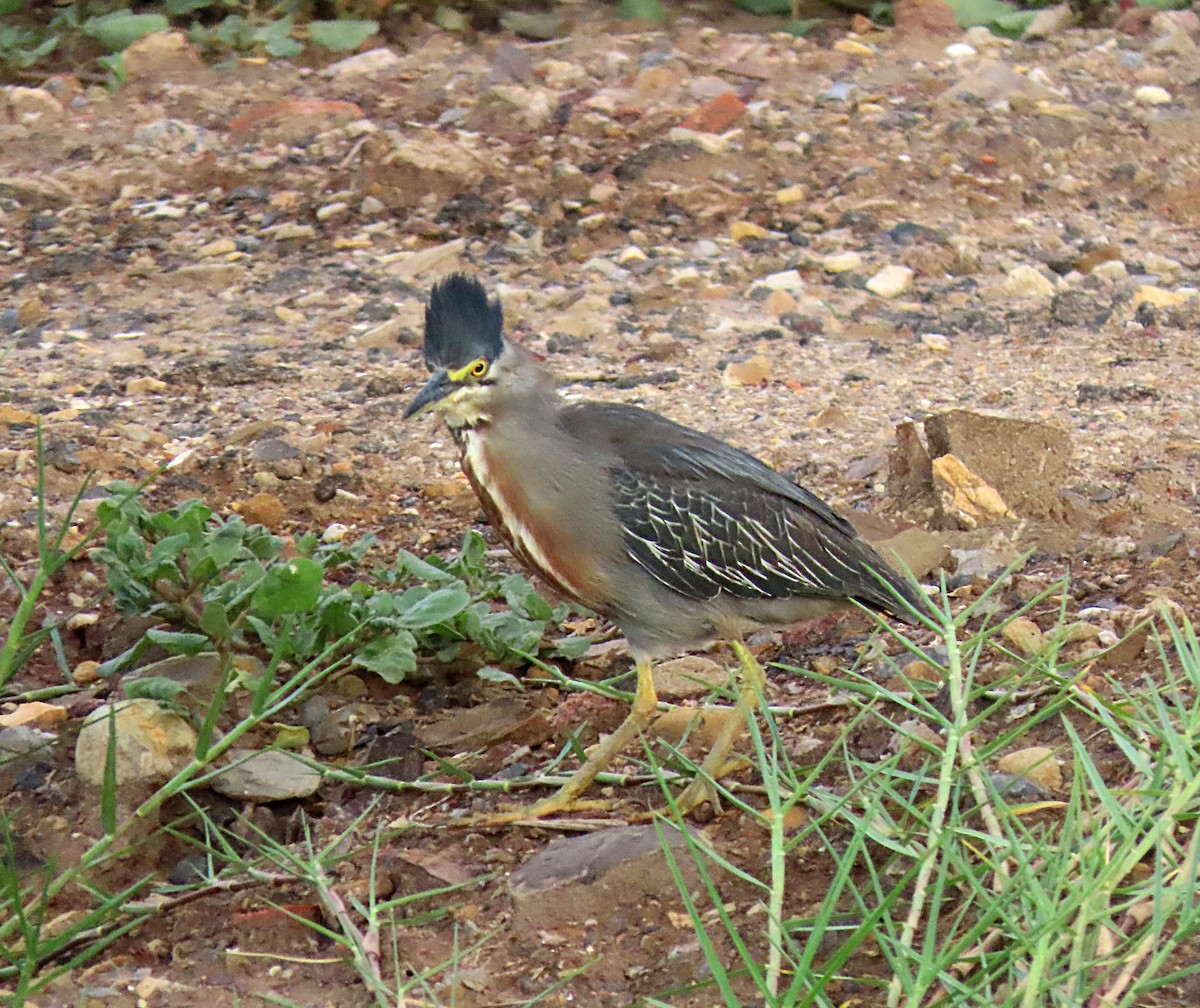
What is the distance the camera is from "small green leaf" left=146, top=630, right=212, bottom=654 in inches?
153

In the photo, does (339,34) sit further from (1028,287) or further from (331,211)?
(1028,287)

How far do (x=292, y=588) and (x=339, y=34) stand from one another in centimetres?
611

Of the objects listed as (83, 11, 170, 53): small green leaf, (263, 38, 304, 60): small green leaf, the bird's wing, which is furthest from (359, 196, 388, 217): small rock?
the bird's wing

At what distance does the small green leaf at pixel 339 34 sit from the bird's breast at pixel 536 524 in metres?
5.65

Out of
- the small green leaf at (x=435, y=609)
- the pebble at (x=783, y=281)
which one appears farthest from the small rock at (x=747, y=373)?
the small green leaf at (x=435, y=609)

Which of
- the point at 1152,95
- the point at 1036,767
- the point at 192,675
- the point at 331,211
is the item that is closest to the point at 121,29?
the point at 331,211

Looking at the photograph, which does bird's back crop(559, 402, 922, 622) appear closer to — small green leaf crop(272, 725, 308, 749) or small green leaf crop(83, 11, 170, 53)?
small green leaf crop(272, 725, 308, 749)

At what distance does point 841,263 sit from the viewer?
726 cm

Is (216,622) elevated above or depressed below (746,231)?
above

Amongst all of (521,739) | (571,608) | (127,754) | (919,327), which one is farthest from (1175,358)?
(127,754)

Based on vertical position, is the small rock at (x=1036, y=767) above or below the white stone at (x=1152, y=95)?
above

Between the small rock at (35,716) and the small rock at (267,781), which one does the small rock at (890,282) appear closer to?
the small rock at (267,781)

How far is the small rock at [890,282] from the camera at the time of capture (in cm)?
707

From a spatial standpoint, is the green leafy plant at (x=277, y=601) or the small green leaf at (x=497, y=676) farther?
the small green leaf at (x=497, y=676)
